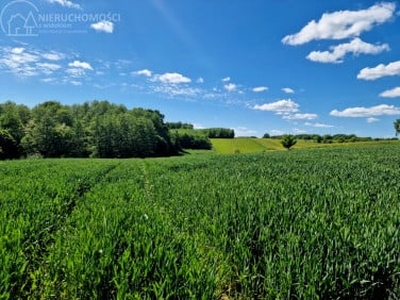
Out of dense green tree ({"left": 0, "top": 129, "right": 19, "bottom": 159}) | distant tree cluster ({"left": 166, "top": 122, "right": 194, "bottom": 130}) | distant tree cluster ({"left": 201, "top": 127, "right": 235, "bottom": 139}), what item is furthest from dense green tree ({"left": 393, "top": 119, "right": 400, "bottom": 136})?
dense green tree ({"left": 0, "top": 129, "right": 19, "bottom": 159})

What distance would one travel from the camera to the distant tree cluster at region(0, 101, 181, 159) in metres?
71.3

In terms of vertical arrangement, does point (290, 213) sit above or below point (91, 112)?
below

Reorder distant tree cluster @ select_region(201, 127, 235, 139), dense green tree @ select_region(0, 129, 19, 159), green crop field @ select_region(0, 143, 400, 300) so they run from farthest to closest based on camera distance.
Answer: distant tree cluster @ select_region(201, 127, 235, 139), dense green tree @ select_region(0, 129, 19, 159), green crop field @ select_region(0, 143, 400, 300)

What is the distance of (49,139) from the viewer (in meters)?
74.2

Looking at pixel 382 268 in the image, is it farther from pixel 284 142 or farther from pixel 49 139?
pixel 284 142

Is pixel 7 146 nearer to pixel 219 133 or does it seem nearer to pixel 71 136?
pixel 71 136

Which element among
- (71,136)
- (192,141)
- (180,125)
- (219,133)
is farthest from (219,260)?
(180,125)

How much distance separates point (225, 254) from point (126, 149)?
262 ft

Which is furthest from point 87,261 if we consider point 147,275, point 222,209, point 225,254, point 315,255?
point 222,209

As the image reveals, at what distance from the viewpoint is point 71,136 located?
77938 millimetres

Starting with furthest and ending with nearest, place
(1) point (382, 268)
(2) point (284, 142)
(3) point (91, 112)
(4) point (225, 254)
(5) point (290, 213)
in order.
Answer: (3) point (91, 112)
(2) point (284, 142)
(5) point (290, 213)
(4) point (225, 254)
(1) point (382, 268)

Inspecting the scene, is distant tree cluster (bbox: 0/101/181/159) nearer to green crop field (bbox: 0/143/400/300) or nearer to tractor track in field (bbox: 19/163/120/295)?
tractor track in field (bbox: 19/163/120/295)

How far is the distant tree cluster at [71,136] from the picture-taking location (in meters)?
71.3

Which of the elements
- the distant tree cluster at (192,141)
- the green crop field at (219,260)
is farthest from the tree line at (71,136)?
the green crop field at (219,260)
